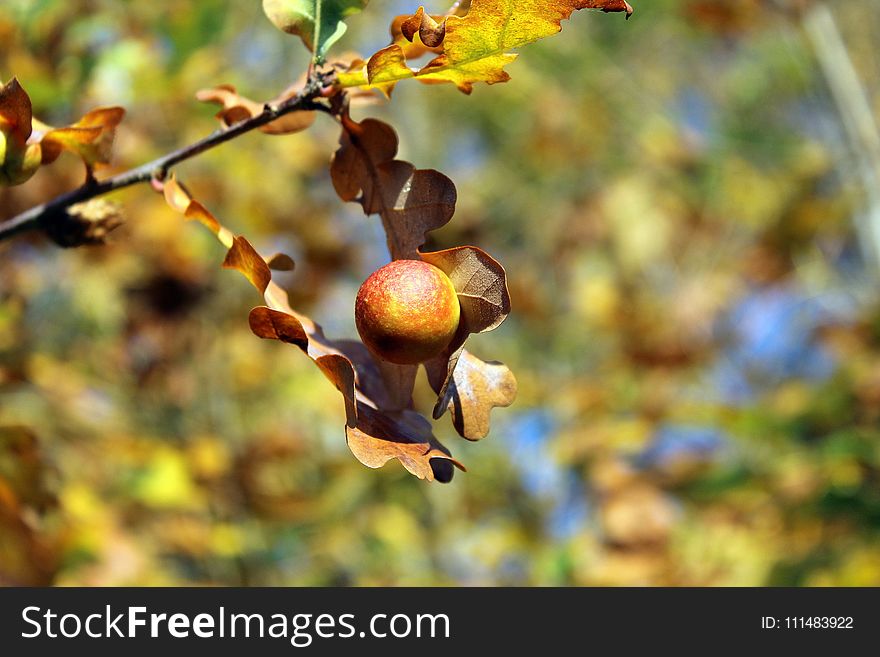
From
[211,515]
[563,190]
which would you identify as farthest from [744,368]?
[211,515]

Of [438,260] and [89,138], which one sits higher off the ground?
[89,138]

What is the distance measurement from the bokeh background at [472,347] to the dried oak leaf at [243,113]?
45 cm

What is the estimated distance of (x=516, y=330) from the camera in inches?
134

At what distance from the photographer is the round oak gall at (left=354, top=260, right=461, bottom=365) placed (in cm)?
55

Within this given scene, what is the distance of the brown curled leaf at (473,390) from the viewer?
1.99 ft

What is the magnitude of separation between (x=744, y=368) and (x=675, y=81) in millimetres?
2938

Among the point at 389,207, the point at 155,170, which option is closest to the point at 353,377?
the point at 389,207

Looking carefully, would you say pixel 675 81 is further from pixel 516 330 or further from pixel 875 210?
pixel 875 210

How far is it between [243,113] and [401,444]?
355 millimetres

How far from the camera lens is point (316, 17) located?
0.66m

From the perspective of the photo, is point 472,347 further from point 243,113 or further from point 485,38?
point 485,38

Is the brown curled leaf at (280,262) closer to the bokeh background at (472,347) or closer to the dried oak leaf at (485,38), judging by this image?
the dried oak leaf at (485,38)

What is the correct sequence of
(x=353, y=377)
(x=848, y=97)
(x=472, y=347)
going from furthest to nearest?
(x=472, y=347)
(x=848, y=97)
(x=353, y=377)

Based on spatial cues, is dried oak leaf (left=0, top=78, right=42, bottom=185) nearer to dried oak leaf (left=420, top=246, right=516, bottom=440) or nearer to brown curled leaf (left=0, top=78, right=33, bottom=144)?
brown curled leaf (left=0, top=78, right=33, bottom=144)
